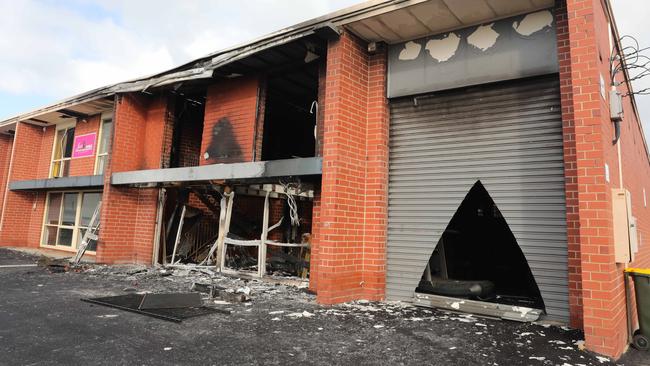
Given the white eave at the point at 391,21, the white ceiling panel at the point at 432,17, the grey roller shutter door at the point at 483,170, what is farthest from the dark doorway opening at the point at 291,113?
the grey roller shutter door at the point at 483,170

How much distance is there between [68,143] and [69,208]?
7.86 feet

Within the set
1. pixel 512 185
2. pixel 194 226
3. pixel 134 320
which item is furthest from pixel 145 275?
pixel 512 185

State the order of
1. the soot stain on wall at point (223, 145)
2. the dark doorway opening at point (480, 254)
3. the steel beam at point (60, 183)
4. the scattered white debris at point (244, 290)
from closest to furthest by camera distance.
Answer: the scattered white debris at point (244, 290)
the dark doorway opening at point (480, 254)
the soot stain on wall at point (223, 145)
the steel beam at point (60, 183)

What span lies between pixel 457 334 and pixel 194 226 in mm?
8544

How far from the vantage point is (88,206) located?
12914 mm

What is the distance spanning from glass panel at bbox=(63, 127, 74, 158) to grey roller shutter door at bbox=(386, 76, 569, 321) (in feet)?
40.6

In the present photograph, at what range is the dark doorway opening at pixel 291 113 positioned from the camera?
353 inches

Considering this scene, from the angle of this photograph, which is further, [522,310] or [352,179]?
[352,179]

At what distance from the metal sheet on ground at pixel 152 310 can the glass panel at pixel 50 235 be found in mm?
9803

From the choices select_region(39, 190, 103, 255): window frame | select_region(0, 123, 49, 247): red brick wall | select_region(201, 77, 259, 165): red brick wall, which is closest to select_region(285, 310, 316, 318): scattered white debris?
select_region(201, 77, 259, 165): red brick wall

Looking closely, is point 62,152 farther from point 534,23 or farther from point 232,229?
point 534,23

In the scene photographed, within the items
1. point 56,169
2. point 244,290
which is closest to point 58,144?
point 56,169

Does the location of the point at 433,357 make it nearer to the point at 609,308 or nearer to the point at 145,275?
the point at 609,308

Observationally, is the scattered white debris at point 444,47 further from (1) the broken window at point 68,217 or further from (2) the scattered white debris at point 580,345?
(1) the broken window at point 68,217
